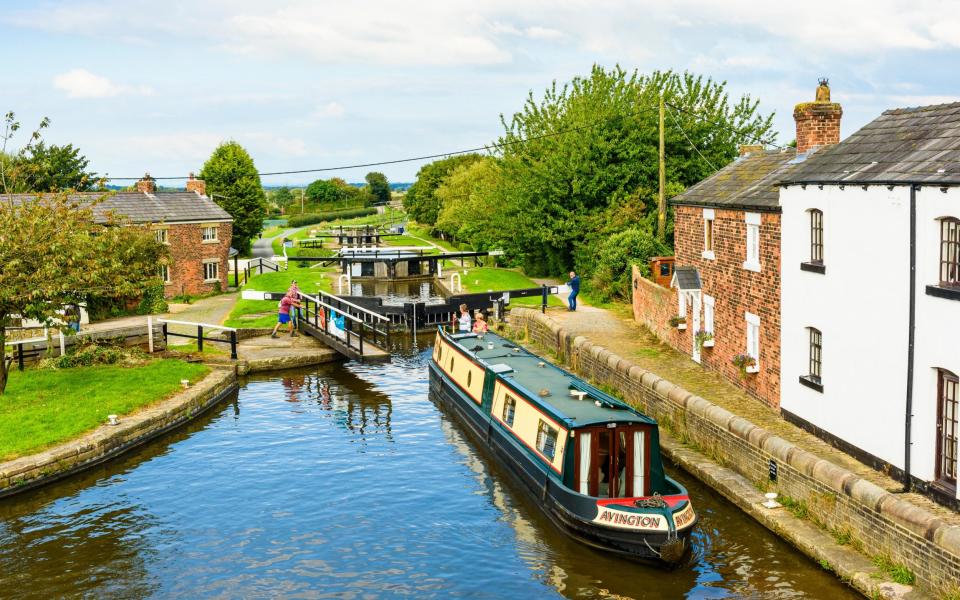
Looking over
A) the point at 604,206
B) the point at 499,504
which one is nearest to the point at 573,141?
the point at 604,206

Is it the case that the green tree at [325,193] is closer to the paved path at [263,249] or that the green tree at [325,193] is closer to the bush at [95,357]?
the paved path at [263,249]

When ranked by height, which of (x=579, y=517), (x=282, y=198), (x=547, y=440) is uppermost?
(x=282, y=198)

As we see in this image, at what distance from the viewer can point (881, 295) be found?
13711 millimetres

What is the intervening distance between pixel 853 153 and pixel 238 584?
12286 mm

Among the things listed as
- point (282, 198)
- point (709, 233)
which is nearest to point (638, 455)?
point (709, 233)

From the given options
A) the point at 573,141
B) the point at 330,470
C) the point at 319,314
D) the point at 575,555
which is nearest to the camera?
the point at 575,555

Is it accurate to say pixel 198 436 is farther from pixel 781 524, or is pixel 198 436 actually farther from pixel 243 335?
pixel 781 524

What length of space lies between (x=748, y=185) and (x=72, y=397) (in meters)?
16.4

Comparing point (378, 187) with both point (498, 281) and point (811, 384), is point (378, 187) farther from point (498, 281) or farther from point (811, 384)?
point (811, 384)

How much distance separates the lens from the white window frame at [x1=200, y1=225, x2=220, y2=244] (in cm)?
4219

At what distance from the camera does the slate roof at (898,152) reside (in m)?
12.8

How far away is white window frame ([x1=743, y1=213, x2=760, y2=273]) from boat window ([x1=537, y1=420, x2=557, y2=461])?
6556 mm

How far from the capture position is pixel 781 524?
44.4ft

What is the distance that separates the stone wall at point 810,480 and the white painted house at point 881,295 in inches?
44.5
